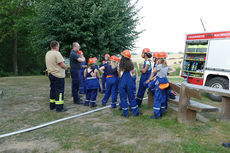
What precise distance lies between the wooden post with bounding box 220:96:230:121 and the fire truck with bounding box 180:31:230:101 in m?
2.88

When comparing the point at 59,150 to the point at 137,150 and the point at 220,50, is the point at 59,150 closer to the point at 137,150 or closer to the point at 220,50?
the point at 137,150

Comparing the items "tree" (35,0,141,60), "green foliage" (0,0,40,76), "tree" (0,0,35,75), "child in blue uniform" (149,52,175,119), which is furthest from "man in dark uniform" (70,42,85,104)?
"tree" (0,0,35,75)

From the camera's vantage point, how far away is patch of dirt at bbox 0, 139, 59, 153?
10.6 feet

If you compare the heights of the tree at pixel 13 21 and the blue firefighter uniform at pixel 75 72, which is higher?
the tree at pixel 13 21

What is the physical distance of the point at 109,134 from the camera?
12.8ft

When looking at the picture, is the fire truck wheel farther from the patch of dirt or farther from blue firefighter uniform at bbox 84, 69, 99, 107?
the patch of dirt

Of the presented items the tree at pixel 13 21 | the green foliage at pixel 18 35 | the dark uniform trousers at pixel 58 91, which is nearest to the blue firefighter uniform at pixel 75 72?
the dark uniform trousers at pixel 58 91

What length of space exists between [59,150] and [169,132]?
2.34 meters

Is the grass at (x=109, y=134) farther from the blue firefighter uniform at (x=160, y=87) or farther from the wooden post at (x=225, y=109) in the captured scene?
the blue firefighter uniform at (x=160, y=87)

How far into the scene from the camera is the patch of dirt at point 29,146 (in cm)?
322

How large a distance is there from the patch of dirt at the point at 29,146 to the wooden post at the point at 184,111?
302cm

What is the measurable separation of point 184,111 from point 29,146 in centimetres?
355

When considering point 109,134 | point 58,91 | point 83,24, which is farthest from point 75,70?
point 83,24

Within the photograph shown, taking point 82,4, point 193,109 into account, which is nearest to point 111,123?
point 193,109
